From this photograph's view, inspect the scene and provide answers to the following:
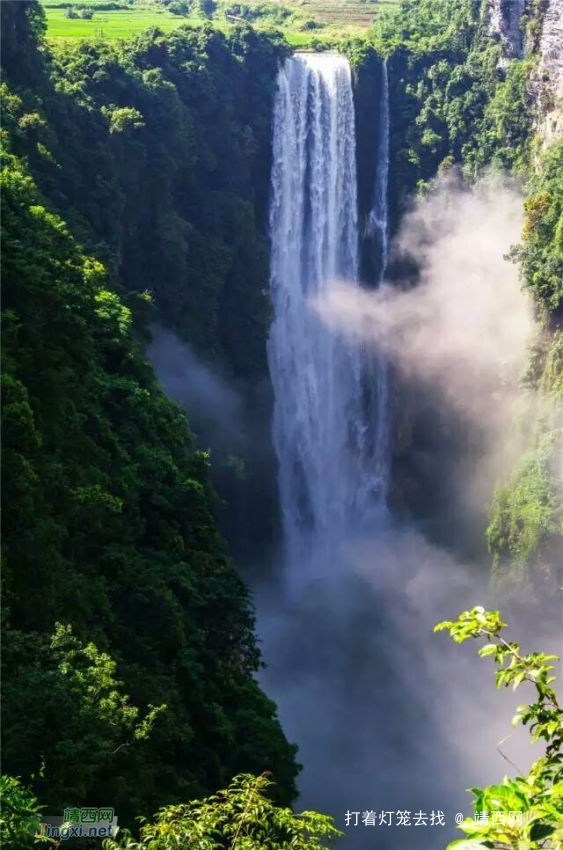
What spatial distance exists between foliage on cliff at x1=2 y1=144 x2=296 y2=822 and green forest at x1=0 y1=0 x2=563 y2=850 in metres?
0.04

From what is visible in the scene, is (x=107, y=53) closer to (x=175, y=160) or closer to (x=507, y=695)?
(x=175, y=160)

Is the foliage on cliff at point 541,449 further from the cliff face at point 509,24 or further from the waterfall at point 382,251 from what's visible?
the cliff face at point 509,24

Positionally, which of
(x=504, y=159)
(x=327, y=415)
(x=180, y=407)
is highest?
(x=504, y=159)

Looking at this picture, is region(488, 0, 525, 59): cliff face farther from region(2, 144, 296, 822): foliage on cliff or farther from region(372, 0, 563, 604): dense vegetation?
region(2, 144, 296, 822): foliage on cliff

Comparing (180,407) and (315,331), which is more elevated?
(315,331)

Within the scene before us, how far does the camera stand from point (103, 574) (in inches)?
576

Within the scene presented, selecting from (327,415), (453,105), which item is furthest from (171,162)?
(453,105)

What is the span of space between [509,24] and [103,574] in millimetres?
26781

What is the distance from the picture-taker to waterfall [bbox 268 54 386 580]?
32.0 m

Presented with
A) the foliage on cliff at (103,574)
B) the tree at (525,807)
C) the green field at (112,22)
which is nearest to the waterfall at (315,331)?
the green field at (112,22)

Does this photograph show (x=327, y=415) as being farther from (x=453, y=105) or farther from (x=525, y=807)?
(x=525, y=807)

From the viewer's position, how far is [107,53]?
27641 millimetres

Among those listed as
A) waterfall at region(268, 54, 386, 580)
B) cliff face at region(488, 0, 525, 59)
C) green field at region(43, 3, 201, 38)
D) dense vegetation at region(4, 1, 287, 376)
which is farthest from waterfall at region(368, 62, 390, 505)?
green field at region(43, 3, 201, 38)

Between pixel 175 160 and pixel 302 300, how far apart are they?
22.4 ft
